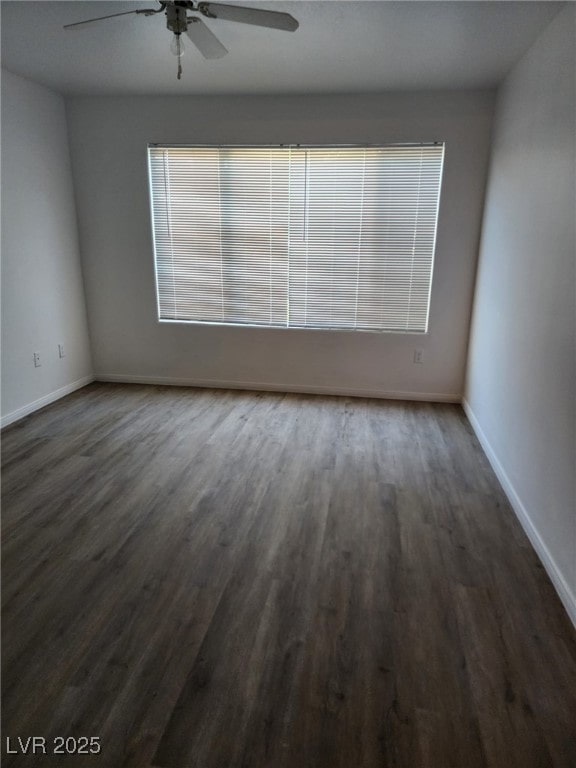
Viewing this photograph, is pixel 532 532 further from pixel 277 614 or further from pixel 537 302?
pixel 277 614

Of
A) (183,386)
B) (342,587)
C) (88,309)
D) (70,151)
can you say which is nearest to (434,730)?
(342,587)

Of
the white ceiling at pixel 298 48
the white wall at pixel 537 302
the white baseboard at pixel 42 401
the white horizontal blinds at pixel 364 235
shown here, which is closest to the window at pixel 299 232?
the white horizontal blinds at pixel 364 235

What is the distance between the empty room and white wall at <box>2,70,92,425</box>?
0.03 m

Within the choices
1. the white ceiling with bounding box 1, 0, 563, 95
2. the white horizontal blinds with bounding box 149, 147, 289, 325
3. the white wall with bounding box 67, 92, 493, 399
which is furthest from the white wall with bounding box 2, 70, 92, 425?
the white horizontal blinds with bounding box 149, 147, 289, 325

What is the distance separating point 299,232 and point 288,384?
1.42m

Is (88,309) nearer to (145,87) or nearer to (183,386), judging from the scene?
(183,386)

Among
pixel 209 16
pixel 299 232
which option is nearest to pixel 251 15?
pixel 209 16

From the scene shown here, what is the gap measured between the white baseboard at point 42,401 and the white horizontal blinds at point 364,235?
2.23m

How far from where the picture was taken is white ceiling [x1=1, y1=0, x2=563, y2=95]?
2.29m

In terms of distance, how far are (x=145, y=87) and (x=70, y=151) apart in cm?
98

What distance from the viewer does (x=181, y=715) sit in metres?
1.36

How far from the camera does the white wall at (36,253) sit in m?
3.39

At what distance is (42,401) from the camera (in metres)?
3.91

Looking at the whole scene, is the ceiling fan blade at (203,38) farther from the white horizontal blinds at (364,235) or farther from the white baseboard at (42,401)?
the white baseboard at (42,401)
